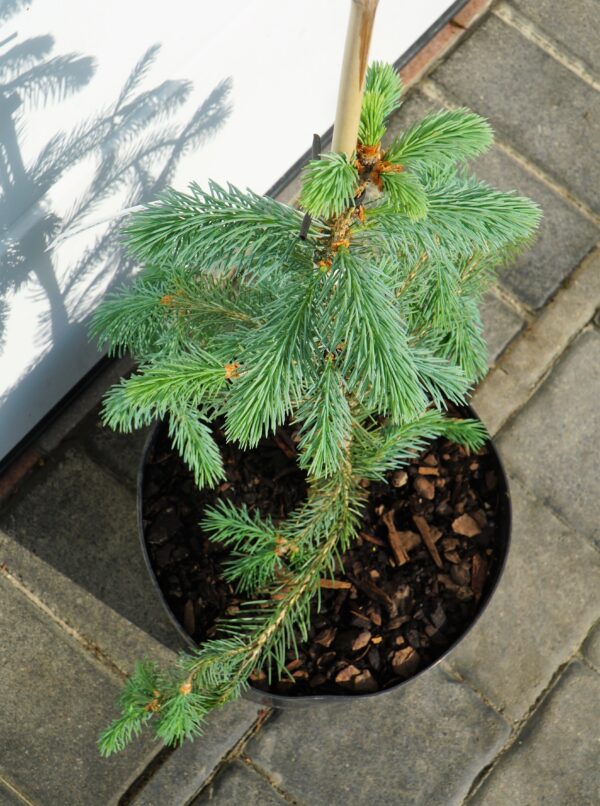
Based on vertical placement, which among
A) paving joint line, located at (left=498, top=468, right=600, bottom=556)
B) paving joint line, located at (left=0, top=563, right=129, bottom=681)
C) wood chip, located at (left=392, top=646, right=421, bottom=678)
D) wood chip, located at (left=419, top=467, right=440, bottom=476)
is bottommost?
paving joint line, located at (left=0, top=563, right=129, bottom=681)

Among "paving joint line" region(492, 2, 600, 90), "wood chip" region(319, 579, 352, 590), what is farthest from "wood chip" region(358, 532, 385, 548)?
"paving joint line" region(492, 2, 600, 90)

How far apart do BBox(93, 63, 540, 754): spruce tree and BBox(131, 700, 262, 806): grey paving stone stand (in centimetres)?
55

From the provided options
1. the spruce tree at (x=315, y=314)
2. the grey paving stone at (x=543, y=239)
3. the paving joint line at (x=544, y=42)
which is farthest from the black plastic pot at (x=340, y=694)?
the paving joint line at (x=544, y=42)

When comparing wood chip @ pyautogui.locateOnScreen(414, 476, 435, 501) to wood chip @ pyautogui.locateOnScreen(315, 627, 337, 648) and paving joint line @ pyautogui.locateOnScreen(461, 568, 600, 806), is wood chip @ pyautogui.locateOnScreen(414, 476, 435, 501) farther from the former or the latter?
paving joint line @ pyautogui.locateOnScreen(461, 568, 600, 806)

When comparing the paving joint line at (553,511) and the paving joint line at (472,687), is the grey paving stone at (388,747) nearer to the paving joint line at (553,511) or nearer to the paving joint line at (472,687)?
the paving joint line at (472,687)

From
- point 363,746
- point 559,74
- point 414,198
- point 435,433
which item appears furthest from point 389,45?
point 363,746

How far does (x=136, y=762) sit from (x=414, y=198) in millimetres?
1628

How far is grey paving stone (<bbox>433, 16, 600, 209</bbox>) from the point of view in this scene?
2.70m

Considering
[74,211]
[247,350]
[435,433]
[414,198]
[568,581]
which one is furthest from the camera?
[568,581]

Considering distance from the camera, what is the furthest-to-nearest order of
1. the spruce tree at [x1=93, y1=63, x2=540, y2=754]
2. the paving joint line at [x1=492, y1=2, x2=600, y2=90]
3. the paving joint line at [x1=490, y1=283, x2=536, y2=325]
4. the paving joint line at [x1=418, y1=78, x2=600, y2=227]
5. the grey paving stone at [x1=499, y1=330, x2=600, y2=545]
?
the paving joint line at [x1=492, y1=2, x2=600, y2=90], the paving joint line at [x1=418, y1=78, x2=600, y2=227], the paving joint line at [x1=490, y1=283, x2=536, y2=325], the grey paving stone at [x1=499, y1=330, x2=600, y2=545], the spruce tree at [x1=93, y1=63, x2=540, y2=754]

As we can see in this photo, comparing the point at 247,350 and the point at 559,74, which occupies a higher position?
the point at 559,74

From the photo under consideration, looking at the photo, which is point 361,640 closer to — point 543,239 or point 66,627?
point 66,627

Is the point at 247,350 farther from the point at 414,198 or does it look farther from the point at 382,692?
the point at 382,692

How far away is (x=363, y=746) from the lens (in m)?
2.22
